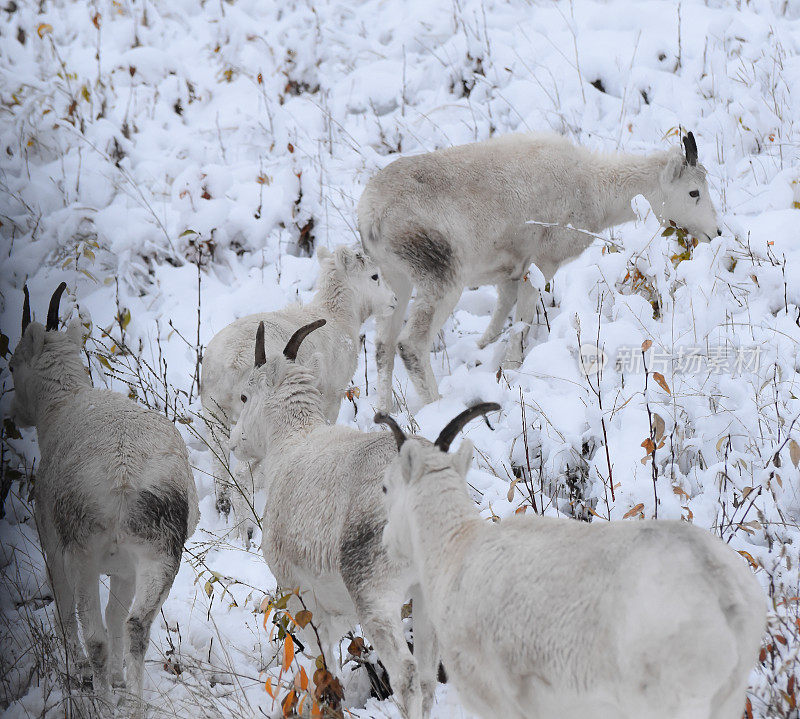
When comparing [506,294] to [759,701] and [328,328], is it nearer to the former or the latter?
[328,328]

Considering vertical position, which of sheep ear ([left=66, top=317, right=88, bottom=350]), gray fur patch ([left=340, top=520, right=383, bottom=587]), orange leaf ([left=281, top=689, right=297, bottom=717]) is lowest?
orange leaf ([left=281, top=689, right=297, bottom=717])

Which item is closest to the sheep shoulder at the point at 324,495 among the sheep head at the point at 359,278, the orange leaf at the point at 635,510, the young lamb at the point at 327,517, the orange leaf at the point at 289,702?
the young lamb at the point at 327,517

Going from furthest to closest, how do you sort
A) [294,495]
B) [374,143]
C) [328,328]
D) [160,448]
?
[374,143], [328,328], [160,448], [294,495]

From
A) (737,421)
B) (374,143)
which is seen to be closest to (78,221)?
(374,143)

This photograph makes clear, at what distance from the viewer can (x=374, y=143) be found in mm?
9477

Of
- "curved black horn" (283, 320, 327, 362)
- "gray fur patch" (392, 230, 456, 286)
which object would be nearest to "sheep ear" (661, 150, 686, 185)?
"gray fur patch" (392, 230, 456, 286)

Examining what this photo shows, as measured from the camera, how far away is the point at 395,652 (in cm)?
333

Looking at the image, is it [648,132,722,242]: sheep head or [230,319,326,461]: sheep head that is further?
[648,132,722,242]: sheep head

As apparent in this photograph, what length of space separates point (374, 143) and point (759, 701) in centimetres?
730

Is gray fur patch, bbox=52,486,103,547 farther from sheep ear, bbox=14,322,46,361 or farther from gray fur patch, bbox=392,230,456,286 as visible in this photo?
gray fur patch, bbox=392,230,456,286

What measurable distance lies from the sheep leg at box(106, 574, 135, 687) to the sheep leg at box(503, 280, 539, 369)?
3.15m

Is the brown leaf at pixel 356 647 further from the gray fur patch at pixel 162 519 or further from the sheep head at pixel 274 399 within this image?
the sheep head at pixel 274 399

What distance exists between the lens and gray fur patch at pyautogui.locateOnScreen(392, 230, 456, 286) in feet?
20.8

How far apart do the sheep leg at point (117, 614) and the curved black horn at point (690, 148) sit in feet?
16.7
